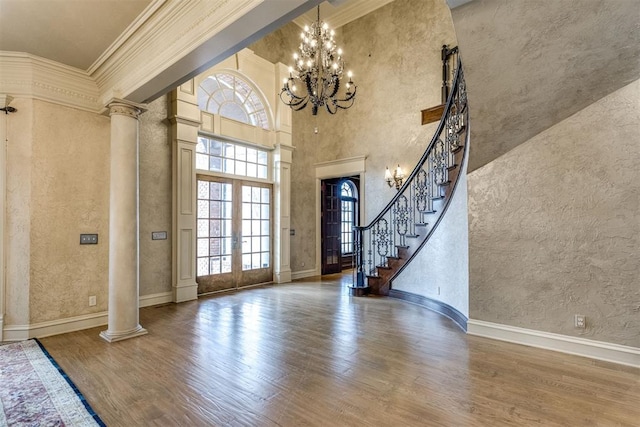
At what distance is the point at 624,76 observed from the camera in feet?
9.46

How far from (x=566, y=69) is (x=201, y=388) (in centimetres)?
422

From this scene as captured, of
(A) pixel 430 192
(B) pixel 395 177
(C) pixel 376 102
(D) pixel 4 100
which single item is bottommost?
(A) pixel 430 192

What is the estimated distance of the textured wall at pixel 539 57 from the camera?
2447 millimetres

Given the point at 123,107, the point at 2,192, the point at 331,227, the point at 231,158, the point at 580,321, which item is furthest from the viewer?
the point at 331,227

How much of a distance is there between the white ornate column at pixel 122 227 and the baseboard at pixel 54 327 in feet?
1.69

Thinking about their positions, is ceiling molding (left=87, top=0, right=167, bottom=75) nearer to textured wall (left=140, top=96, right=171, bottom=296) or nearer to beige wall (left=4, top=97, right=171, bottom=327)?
beige wall (left=4, top=97, right=171, bottom=327)

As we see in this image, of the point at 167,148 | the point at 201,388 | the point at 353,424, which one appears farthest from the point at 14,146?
the point at 353,424

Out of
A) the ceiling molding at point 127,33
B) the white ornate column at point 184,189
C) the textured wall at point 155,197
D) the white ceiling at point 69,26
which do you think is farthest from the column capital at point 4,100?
the white ornate column at point 184,189

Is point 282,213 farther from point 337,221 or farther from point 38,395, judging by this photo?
point 38,395

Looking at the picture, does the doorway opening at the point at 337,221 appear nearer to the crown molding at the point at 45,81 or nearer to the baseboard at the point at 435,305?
the baseboard at the point at 435,305

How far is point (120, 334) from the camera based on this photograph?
3615 mm

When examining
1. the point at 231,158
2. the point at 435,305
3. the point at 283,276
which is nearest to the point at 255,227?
the point at 283,276

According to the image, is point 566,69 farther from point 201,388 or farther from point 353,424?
point 201,388

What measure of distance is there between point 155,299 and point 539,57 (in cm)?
596
